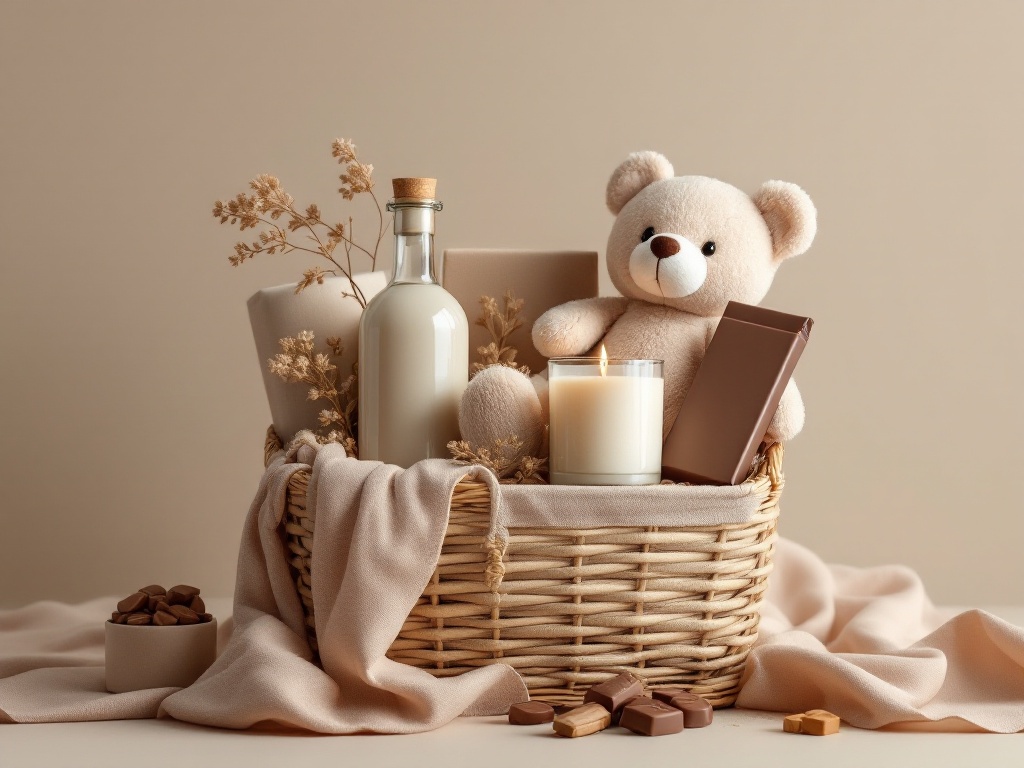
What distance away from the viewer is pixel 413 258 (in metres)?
1.16

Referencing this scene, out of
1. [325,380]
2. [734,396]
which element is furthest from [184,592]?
[734,396]

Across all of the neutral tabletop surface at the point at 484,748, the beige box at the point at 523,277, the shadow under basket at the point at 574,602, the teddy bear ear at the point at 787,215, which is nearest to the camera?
the neutral tabletop surface at the point at 484,748

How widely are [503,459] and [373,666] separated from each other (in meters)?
0.23

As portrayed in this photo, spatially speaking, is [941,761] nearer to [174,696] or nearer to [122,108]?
[174,696]

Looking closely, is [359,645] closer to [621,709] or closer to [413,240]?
[621,709]

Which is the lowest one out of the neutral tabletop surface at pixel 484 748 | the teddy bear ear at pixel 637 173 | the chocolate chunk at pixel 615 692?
the neutral tabletop surface at pixel 484 748

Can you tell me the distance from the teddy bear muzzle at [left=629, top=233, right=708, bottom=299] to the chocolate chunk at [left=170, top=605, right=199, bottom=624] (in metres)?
0.58

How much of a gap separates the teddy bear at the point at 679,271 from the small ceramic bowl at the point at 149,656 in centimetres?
39

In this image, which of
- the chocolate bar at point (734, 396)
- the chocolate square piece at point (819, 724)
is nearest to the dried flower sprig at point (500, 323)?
the chocolate bar at point (734, 396)

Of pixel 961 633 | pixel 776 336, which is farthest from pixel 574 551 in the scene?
pixel 961 633

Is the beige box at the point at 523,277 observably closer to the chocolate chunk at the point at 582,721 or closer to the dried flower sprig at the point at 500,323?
the dried flower sprig at the point at 500,323

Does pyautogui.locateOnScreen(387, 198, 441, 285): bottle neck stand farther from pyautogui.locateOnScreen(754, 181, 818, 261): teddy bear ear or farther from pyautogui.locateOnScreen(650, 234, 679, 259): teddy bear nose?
pyautogui.locateOnScreen(754, 181, 818, 261): teddy bear ear

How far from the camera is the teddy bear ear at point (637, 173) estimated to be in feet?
4.20

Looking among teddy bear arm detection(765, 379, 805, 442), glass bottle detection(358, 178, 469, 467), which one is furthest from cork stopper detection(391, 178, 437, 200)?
teddy bear arm detection(765, 379, 805, 442)
